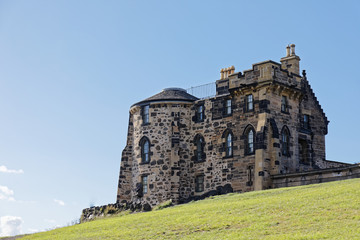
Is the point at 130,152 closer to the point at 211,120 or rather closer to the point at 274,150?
the point at 211,120

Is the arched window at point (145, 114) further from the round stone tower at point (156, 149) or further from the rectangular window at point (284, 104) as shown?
the rectangular window at point (284, 104)

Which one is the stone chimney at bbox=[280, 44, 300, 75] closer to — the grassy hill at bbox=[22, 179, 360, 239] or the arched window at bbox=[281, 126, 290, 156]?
the arched window at bbox=[281, 126, 290, 156]

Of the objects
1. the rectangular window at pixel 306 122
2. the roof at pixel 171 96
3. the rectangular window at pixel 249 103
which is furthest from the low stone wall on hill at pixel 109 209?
Answer: the rectangular window at pixel 306 122

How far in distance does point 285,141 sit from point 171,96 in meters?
8.97

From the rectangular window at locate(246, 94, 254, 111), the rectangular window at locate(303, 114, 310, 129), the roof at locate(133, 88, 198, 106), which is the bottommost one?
the rectangular window at locate(303, 114, 310, 129)

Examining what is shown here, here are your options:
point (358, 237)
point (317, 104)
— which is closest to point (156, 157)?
point (317, 104)

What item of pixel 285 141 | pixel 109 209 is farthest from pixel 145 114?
pixel 285 141

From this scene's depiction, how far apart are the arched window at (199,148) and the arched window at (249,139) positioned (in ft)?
12.5

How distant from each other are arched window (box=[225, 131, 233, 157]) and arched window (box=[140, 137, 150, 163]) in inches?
231

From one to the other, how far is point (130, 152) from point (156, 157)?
10.6 feet

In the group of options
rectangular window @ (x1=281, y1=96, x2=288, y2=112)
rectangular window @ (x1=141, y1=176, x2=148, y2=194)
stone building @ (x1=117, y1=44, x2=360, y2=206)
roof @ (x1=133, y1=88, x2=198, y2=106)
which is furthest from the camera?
roof @ (x1=133, y1=88, x2=198, y2=106)

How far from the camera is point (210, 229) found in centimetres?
2216

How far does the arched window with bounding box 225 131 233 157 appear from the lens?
3875 cm

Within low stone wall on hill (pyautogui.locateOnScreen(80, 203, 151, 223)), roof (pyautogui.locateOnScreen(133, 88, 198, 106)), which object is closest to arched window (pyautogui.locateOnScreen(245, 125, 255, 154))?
roof (pyautogui.locateOnScreen(133, 88, 198, 106))
